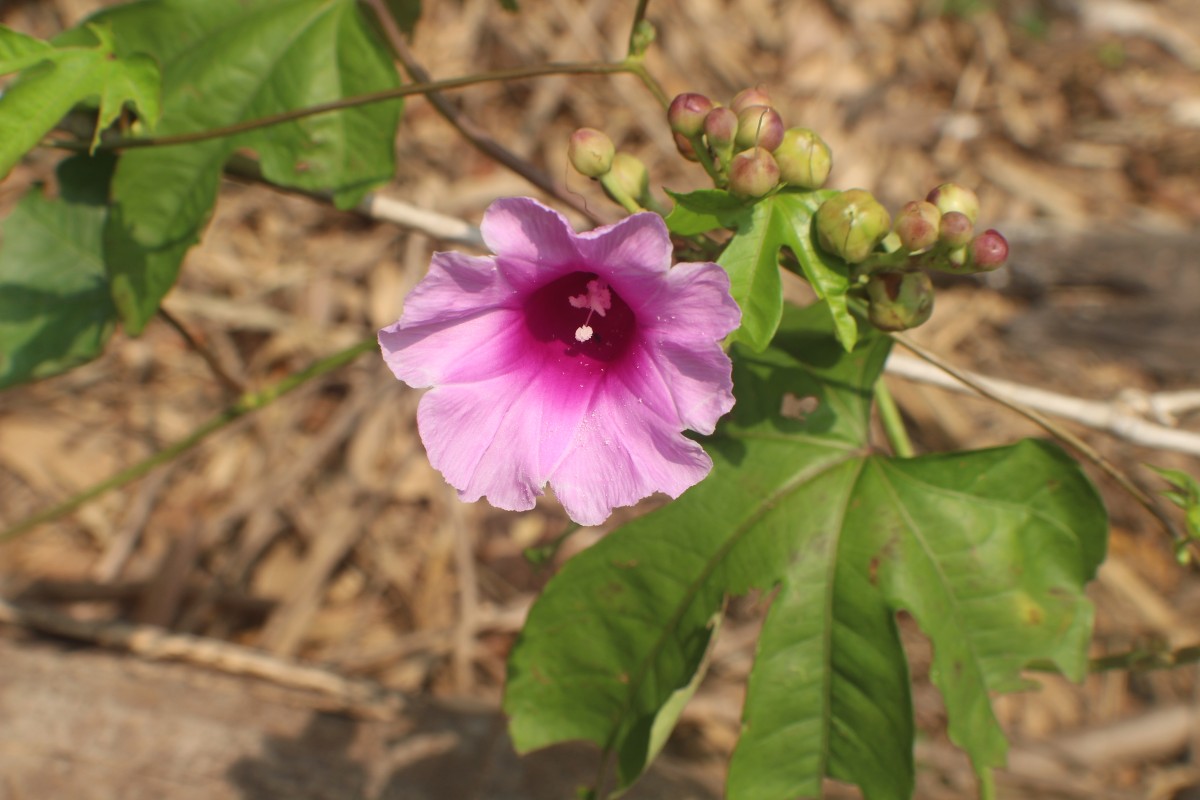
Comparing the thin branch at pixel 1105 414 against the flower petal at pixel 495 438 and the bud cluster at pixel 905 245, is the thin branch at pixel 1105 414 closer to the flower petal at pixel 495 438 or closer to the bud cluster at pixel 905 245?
the bud cluster at pixel 905 245

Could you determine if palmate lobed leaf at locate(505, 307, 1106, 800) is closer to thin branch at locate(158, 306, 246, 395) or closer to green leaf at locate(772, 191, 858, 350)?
green leaf at locate(772, 191, 858, 350)

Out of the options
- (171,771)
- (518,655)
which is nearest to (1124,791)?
(518,655)

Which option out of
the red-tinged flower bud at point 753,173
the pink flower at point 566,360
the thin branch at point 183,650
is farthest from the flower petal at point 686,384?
the thin branch at point 183,650

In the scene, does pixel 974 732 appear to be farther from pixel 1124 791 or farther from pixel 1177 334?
pixel 1177 334

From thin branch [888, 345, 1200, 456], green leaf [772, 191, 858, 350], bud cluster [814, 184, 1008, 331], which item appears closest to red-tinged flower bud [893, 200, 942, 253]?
bud cluster [814, 184, 1008, 331]

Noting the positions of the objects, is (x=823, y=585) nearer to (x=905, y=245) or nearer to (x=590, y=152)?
(x=905, y=245)
